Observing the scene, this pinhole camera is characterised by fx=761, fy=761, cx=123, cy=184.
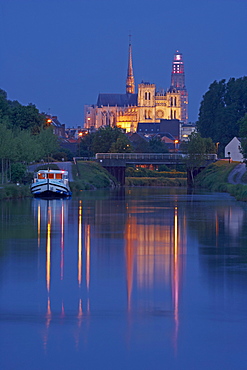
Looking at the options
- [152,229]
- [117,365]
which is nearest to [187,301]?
[117,365]

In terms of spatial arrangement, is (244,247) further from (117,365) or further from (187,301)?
(117,365)

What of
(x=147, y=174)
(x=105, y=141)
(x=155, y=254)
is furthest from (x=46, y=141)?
(x=155, y=254)

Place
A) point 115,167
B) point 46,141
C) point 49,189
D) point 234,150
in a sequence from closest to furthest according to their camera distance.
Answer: point 49,189 < point 46,141 < point 115,167 < point 234,150

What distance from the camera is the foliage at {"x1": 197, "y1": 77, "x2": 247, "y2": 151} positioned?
123438mm

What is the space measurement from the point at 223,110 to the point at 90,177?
38308 mm

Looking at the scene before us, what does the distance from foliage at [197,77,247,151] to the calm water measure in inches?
3632

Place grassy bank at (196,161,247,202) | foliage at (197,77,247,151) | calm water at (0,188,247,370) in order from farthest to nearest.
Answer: foliage at (197,77,247,151)
grassy bank at (196,161,247,202)
calm water at (0,188,247,370)

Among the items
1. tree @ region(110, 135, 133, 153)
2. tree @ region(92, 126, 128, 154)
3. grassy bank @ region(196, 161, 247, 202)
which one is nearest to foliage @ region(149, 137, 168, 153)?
tree @ region(92, 126, 128, 154)

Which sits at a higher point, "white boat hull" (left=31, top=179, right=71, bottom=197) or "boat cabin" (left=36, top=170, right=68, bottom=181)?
"boat cabin" (left=36, top=170, right=68, bottom=181)

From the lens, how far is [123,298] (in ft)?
55.7

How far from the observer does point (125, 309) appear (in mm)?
15797

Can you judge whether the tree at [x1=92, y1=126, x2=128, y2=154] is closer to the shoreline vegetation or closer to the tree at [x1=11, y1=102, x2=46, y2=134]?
the shoreline vegetation

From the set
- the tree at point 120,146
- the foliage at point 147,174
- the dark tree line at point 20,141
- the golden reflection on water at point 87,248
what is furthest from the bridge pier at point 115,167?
the golden reflection on water at point 87,248

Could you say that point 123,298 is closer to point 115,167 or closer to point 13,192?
point 13,192
